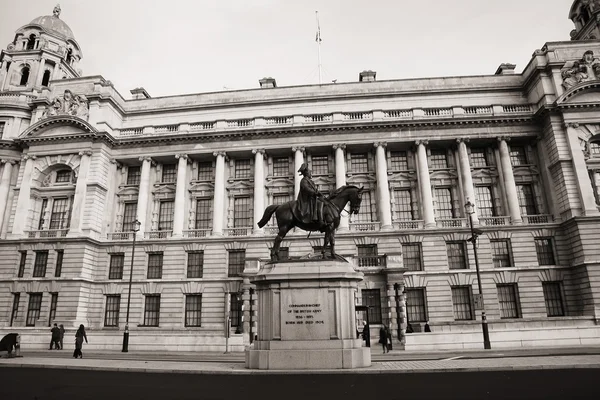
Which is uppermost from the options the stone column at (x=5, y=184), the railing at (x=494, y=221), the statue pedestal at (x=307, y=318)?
the stone column at (x=5, y=184)

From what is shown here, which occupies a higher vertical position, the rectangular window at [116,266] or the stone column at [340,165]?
the stone column at [340,165]

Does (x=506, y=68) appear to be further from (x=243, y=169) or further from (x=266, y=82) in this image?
(x=243, y=169)

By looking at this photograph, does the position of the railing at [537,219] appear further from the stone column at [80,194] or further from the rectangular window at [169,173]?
the stone column at [80,194]

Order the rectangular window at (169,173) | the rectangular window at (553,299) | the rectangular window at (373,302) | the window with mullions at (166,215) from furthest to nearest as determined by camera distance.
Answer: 1. the rectangular window at (169,173)
2. the window with mullions at (166,215)
3. the rectangular window at (553,299)
4. the rectangular window at (373,302)

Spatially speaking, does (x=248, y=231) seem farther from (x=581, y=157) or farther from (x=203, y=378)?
(x=581, y=157)

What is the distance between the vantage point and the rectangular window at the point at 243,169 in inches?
1549

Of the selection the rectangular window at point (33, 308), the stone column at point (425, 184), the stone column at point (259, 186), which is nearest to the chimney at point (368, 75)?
the stone column at point (425, 184)

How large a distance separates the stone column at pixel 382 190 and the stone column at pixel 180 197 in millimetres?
18046

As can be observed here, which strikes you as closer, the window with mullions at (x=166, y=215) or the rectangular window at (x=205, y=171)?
the window with mullions at (x=166, y=215)

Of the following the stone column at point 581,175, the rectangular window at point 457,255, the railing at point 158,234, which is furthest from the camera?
the railing at point 158,234

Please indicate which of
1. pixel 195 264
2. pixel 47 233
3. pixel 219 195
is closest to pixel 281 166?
pixel 219 195

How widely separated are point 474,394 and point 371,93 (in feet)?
117

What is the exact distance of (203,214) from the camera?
126ft

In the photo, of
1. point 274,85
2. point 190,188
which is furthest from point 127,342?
point 274,85
